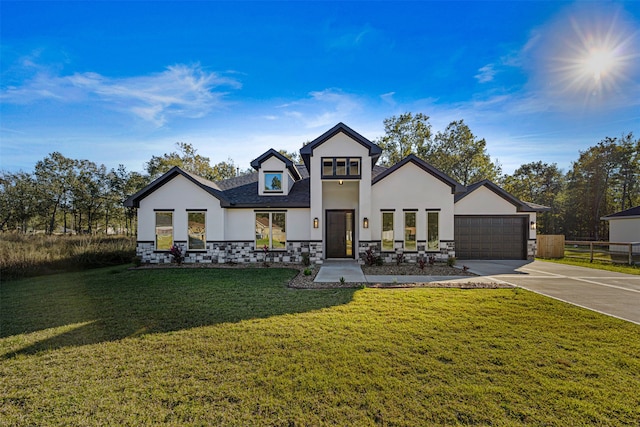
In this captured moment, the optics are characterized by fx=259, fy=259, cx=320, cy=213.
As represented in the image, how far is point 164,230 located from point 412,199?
40.9ft

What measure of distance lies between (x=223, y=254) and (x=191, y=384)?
10.2m

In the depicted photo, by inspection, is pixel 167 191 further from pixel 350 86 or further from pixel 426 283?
pixel 426 283

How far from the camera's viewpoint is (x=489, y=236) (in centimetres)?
1461

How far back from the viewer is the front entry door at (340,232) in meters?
14.0

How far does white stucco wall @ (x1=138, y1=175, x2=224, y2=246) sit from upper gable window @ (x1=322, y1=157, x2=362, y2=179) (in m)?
5.64

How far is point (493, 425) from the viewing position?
2.60 m

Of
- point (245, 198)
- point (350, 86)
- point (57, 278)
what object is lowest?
point (57, 278)

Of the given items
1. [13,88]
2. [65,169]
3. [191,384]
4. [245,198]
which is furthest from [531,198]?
[65,169]

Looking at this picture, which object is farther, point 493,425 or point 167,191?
point 167,191

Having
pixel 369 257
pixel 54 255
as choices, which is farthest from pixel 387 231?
pixel 54 255

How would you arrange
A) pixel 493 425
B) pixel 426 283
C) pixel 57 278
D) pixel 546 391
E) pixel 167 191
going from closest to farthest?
pixel 493 425 → pixel 546 391 → pixel 426 283 → pixel 57 278 → pixel 167 191

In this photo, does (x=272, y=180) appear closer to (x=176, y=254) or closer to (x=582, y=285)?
(x=176, y=254)

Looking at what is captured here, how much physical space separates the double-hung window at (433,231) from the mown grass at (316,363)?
598 centimetres

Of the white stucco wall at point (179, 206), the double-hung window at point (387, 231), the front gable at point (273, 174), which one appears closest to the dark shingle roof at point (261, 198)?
the front gable at point (273, 174)
